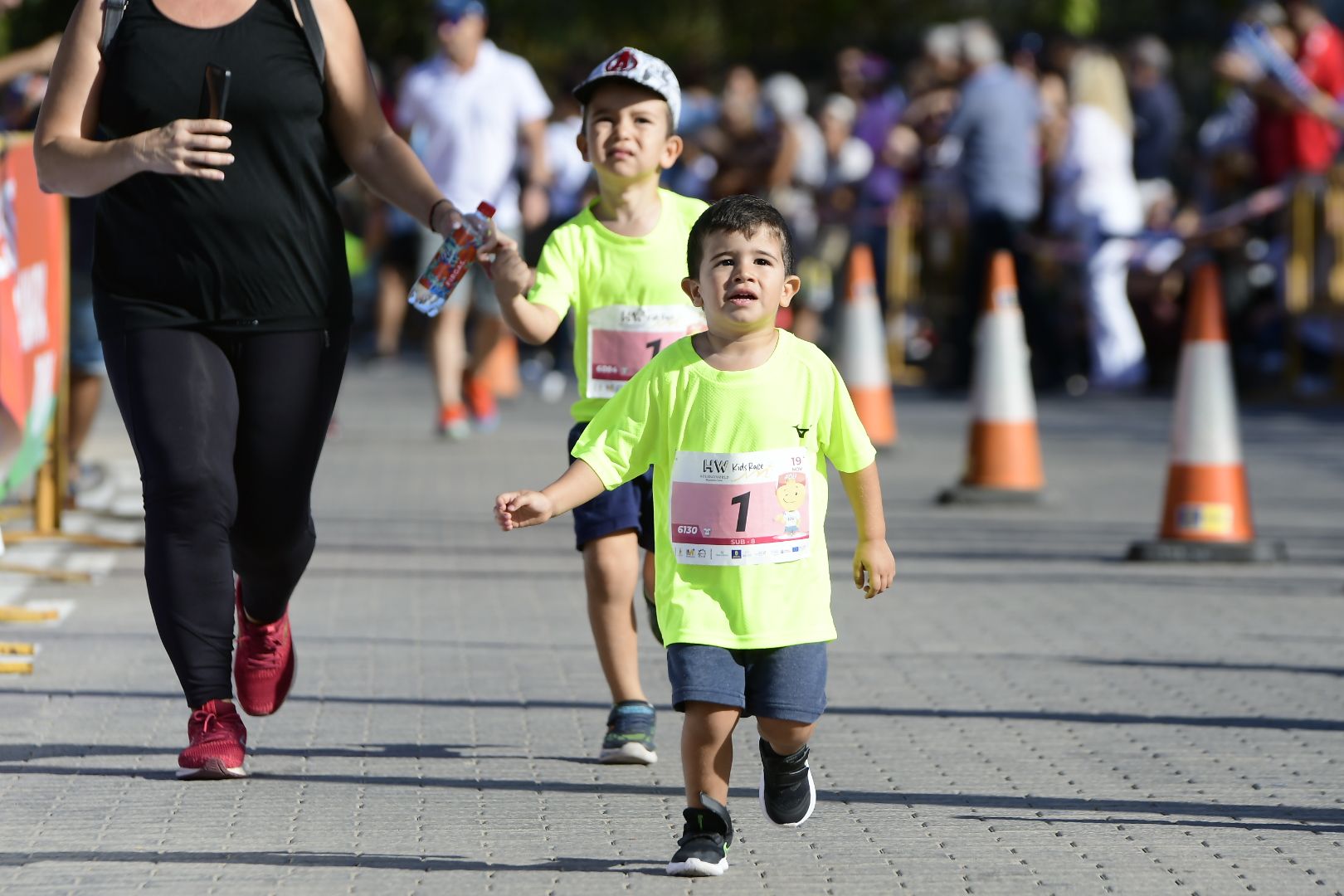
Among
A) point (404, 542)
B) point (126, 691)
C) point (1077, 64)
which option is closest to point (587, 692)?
point (126, 691)

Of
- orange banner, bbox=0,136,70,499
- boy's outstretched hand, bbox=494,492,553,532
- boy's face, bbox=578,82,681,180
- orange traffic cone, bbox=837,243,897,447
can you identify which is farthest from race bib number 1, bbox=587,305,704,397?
orange traffic cone, bbox=837,243,897,447

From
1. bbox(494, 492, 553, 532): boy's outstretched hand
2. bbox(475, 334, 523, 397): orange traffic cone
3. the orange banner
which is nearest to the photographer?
bbox(494, 492, 553, 532): boy's outstretched hand

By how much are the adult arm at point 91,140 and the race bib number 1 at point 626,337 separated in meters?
0.98

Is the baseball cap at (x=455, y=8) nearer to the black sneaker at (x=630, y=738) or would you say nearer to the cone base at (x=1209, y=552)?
the cone base at (x=1209, y=552)

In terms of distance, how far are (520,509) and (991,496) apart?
6874mm

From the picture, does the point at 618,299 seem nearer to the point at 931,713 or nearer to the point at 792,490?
the point at 792,490

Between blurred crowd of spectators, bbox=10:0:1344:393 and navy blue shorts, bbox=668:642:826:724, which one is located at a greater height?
blurred crowd of spectators, bbox=10:0:1344:393

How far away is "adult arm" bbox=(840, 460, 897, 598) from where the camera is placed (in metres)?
4.37

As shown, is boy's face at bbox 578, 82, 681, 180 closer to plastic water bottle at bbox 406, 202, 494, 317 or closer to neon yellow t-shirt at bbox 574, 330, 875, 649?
plastic water bottle at bbox 406, 202, 494, 317

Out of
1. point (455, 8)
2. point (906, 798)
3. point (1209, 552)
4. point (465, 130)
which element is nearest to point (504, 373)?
point (465, 130)

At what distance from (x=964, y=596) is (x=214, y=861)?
4.23m

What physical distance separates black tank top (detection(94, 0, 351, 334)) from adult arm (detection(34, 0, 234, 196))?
0.05m

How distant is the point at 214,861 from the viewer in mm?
4387

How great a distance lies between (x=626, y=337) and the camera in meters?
5.52
